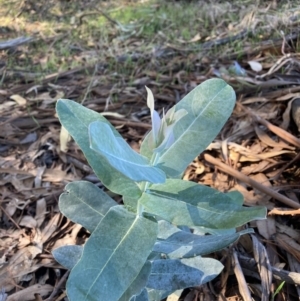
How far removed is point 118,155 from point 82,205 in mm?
274

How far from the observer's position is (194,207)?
2.48ft

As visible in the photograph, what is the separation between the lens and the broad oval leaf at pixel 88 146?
0.76 metres

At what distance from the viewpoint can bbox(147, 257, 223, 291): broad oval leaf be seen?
2.98 ft

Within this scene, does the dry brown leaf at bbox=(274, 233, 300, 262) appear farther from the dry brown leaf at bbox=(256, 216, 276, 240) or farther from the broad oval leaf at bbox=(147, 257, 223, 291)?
the broad oval leaf at bbox=(147, 257, 223, 291)

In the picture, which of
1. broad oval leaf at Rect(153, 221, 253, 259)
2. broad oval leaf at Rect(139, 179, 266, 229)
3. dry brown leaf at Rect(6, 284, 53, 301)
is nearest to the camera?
broad oval leaf at Rect(139, 179, 266, 229)

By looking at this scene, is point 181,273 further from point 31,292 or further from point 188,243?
point 31,292

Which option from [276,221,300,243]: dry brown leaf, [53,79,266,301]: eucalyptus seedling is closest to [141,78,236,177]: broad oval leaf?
[53,79,266,301]: eucalyptus seedling

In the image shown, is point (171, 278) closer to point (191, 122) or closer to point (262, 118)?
point (191, 122)

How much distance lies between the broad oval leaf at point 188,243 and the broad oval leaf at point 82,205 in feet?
0.45

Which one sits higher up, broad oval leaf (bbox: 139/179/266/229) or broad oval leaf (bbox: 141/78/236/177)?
broad oval leaf (bbox: 141/78/236/177)

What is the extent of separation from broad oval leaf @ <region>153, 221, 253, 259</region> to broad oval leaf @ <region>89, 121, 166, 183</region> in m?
0.22

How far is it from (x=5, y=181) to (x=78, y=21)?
223cm

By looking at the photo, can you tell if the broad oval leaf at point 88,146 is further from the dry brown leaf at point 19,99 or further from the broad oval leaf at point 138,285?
the dry brown leaf at point 19,99

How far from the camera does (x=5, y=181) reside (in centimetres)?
160
